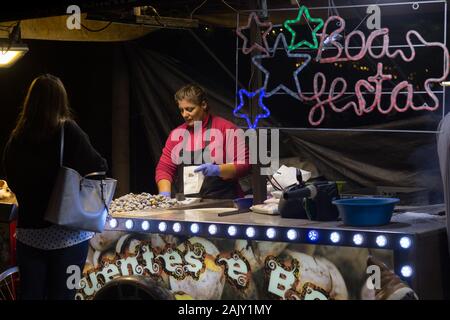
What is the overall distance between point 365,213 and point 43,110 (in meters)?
2.20

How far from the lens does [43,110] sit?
473 cm

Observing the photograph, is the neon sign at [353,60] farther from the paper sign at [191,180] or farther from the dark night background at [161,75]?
the dark night background at [161,75]

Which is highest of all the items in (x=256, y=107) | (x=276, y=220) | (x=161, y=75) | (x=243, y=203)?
(x=161, y=75)

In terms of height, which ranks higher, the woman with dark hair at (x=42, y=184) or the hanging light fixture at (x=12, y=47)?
the hanging light fixture at (x=12, y=47)

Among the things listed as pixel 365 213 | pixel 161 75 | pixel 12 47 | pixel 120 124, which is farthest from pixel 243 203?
pixel 120 124

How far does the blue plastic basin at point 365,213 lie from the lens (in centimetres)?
455

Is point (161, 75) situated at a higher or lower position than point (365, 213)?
higher

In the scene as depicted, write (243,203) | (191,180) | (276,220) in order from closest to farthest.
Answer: (276,220)
(243,203)
(191,180)

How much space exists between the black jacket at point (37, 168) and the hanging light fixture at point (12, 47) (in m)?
2.91

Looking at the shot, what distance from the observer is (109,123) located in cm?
Result: 970

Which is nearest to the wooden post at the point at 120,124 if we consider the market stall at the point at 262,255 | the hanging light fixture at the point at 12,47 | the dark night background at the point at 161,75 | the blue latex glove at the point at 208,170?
the dark night background at the point at 161,75

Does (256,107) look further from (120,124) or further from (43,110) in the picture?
(120,124)

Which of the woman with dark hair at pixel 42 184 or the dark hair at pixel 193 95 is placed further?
the dark hair at pixel 193 95
